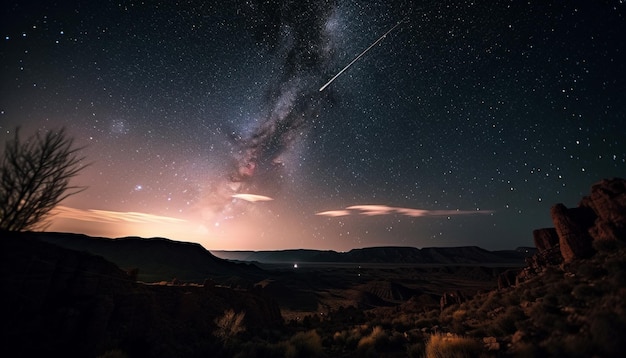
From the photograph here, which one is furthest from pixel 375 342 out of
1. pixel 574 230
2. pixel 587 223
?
pixel 587 223

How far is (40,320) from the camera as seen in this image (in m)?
10.1

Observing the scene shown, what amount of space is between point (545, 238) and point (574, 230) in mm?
4733

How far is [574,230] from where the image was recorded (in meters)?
16.9

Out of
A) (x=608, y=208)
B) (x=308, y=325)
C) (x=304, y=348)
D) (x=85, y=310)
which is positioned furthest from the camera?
(x=308, y=325)

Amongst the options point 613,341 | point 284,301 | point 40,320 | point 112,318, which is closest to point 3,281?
point 40,320

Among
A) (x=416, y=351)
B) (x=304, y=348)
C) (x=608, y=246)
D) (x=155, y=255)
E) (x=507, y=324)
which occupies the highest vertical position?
(x=608, y=246)

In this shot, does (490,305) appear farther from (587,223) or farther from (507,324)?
(587,223)

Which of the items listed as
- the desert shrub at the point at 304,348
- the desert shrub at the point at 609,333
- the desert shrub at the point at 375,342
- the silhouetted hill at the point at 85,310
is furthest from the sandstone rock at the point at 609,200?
the silhouetted hill at the point at 85,310

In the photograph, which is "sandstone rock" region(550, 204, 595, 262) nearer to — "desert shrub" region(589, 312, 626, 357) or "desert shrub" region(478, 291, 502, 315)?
"desert shrub" region(478, 291, 502, 315)

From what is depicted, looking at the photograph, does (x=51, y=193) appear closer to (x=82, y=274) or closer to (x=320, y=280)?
(x=82, y=274)

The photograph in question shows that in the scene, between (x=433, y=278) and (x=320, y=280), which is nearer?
(x=320, y=280)

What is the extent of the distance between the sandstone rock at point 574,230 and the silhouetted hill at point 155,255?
67358 millimetres

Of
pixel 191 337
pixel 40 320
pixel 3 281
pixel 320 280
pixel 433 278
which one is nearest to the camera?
pixel 3 281

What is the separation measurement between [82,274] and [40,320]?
279 centimetres
